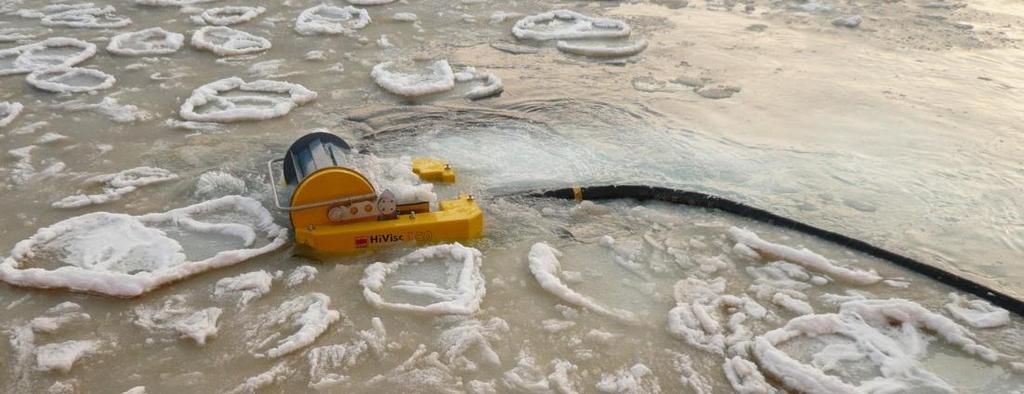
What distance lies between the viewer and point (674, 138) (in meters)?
5.44

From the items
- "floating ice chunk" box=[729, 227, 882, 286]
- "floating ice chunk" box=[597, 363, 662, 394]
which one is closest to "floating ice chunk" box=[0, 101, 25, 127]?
"floating ice chunk" box=[597, 363, 662, 394]

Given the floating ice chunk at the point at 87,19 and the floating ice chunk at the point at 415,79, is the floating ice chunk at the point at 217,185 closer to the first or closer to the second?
the floating ice chunk at the point at 415,79

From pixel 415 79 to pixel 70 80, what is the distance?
9.57 ft

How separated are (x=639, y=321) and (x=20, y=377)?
8.71 feet

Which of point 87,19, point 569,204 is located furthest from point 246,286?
point 87,19

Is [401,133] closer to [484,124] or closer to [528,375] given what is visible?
[484,124]

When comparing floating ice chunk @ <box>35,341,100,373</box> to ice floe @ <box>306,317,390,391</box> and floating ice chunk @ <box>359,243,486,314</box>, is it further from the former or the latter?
floating ice chunk @ <box>359,243,486,314</box>

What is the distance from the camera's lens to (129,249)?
3.89 m

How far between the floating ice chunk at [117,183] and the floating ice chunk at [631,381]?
10.3 feet

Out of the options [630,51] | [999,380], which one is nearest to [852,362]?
A: [999,380]

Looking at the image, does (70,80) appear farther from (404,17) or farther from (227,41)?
(404,17)

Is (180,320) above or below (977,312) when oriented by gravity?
below

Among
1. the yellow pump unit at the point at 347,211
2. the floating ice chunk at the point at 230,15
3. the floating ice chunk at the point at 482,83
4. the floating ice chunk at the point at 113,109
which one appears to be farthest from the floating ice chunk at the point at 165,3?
the yellow pump unit at the point at 347,211

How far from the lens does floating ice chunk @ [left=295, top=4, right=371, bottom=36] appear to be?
7.84 m
